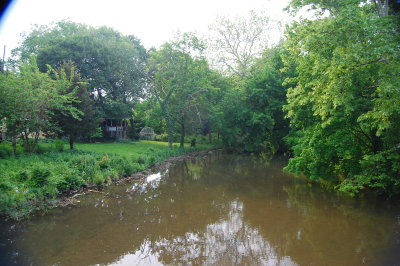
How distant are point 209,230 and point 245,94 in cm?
2229

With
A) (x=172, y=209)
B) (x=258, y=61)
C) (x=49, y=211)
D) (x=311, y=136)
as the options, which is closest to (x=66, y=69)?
(x=49, y=211)

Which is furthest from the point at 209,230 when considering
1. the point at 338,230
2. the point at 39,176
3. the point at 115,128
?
the point at 115,128

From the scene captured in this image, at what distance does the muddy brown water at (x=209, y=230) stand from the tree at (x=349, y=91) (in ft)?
4.86

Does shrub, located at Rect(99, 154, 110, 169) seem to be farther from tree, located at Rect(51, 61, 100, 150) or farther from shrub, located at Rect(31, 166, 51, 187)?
tree, located at Rect(51, 61, 100, 150)

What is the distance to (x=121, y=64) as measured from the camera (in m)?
30.8

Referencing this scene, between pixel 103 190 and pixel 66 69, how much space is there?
1135 centimetres

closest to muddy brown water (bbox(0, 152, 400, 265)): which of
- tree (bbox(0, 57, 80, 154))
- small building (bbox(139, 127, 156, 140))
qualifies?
tree (bbox(0, 57, 80, 154))

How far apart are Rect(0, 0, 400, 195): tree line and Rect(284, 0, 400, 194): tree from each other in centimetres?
5

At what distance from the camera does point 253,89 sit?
27.9 m

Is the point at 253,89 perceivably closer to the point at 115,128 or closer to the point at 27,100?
the point at 115,128

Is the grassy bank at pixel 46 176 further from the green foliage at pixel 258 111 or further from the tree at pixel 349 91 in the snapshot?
the green foliage at pixel 258 111

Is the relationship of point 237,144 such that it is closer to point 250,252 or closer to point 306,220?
point 306,220

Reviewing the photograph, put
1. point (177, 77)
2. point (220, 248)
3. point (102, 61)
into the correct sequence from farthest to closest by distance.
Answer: point (102, 61), point (177, 77), point (220, 248)

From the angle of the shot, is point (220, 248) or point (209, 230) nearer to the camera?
point (220, 248)
